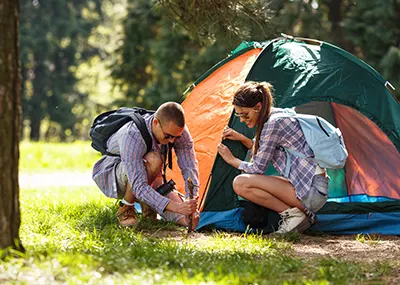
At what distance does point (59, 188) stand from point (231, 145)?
344cm

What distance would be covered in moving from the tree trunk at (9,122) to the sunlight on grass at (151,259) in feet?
0.68

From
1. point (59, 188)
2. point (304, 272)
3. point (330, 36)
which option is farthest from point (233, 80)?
point (330, 36)

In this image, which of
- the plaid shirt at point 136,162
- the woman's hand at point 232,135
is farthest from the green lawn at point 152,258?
the woman's hand at point 232,135

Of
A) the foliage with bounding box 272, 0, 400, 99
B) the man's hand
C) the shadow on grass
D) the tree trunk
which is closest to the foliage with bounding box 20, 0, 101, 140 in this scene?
the foliage with bounding box 272, 0, 400, 99

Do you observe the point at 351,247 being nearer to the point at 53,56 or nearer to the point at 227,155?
the point at 227,155

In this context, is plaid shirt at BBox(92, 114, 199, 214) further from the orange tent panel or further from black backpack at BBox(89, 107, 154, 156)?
the orange tent panel

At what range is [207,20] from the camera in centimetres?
648

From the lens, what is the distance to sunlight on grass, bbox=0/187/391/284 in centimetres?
329

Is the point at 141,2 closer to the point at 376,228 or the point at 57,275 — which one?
the point at 376,228

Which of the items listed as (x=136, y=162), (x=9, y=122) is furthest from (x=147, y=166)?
(x=9, y=122)

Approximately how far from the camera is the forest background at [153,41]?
22.2 ft

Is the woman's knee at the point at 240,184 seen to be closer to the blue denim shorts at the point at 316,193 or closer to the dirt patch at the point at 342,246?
the dirt patch at the point at 342,246

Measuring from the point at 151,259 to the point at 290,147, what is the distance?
194cm

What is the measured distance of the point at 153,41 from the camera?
55.1 feet
